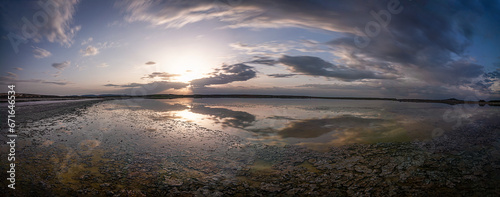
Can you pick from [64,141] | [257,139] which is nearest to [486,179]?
[257,139]

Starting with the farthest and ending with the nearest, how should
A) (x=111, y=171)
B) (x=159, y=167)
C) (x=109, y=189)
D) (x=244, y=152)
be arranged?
(x=244, y=152) < (x=159, y=167) < (x=111, y=171) < (x=109, y=189)

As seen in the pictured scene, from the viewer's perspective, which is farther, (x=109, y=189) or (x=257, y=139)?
(x=257, y=139)

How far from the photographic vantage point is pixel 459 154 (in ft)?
38.1

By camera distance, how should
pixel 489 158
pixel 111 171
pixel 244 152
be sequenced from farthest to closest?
1. pixel 244 152
2. pixel 489 158
3. pixel 111 171

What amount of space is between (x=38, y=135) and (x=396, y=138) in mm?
25851

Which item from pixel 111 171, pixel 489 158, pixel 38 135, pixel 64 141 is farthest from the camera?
pixel 38 135

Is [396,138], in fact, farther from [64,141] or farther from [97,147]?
[64,141]

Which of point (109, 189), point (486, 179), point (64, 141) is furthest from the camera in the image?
point (64, 141)

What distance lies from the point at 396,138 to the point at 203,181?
14.8 meters

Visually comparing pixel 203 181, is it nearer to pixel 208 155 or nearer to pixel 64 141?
pixel 208 155

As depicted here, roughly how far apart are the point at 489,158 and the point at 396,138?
Result: 5.23 meters

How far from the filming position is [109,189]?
7.35m

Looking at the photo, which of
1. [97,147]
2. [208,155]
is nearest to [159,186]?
[208,155]

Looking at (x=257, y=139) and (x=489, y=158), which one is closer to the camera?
(x=489, y=158)
